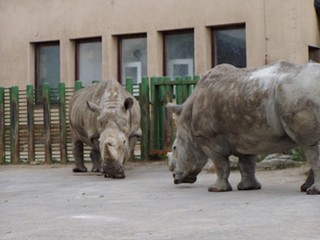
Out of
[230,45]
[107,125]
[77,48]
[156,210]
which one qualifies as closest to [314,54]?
[230,45]

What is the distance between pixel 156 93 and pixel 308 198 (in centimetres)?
804

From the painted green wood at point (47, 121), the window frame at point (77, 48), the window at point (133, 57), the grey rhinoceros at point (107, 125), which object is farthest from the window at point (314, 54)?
the grey rhinoceros at point (107, 125)

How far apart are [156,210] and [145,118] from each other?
26.2 feet

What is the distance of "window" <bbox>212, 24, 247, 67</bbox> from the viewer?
56.2ft

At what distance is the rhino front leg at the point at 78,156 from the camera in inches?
540

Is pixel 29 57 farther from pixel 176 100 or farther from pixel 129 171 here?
pixel 129 171

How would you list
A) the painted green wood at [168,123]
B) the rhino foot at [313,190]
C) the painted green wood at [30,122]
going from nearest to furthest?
the rhino foot at [313,190] → the painted green wood at [168,123] → the painted green wood at [30,122]

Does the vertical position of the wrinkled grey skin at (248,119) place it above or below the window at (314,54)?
below

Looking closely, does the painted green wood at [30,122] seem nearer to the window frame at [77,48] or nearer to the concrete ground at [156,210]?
the window frame at [77,48]

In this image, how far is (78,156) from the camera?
13773 mm

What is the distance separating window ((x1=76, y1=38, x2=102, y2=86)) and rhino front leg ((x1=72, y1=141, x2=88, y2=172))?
5.24 meters

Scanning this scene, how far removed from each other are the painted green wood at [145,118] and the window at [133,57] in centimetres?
282

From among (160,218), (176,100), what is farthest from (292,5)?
(160,218)

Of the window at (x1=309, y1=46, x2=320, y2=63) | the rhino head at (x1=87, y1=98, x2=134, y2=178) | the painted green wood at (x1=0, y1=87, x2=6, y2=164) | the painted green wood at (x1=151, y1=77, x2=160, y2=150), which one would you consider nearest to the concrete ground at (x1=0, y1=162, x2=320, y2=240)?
the rhino head at (x1=87, y1=98, x2=134, y2=178)
